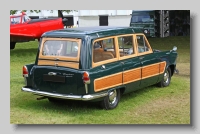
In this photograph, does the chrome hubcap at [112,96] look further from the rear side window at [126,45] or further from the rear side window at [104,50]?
the rear side window at [126,45]

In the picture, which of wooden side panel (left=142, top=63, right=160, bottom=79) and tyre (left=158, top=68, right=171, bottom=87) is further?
tyre (left=158, top=68, right=171, bottom=87)

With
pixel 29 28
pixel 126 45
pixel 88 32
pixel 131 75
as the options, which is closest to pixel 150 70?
pixel 131 75

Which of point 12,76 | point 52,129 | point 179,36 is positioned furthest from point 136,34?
point 179,36

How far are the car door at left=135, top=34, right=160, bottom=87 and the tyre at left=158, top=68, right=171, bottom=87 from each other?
1.82ft

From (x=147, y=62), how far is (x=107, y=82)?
1.48 metres

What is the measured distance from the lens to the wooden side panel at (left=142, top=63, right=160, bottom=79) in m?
8.07

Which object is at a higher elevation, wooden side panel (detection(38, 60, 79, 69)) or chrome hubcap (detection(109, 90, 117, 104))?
wooden side panel (detection(38, 60, 79, 69))

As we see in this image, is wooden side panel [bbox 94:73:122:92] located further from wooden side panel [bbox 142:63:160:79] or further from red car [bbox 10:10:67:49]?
red car [bbox 10:10:67:49]

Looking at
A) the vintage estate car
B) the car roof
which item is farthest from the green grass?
the car roof

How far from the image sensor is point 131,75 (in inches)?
301

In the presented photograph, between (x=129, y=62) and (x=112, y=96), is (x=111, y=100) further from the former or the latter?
(x=129, y=62)

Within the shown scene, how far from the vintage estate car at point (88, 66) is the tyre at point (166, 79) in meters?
1.20

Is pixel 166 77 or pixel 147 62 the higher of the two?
pixel 147 62

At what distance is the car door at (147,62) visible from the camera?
8070mm
